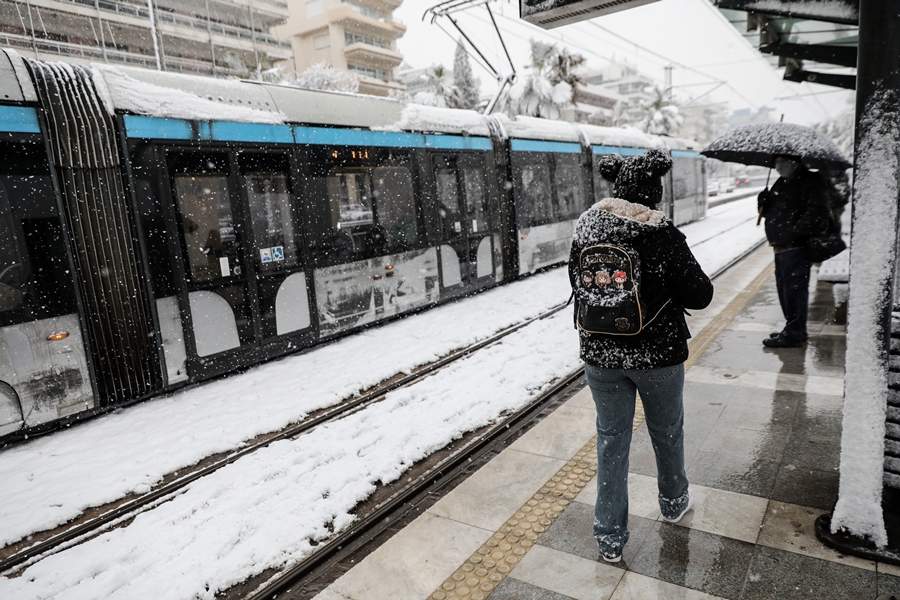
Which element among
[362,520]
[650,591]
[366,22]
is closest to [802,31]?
[650,591]

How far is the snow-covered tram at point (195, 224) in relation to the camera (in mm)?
4777

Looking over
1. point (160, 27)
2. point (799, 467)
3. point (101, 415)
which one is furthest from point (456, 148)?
point (160, 27)

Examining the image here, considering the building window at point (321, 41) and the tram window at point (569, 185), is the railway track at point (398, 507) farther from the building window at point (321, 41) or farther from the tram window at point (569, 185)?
the building window at point (321, 41)

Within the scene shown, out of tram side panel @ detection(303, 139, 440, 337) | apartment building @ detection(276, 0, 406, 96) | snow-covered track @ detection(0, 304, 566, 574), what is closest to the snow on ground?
snow-covered track @ detection(0, 304, 566, 574)

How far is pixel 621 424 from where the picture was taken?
2592 mm

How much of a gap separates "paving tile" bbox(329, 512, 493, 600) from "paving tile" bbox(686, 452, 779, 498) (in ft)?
4.60

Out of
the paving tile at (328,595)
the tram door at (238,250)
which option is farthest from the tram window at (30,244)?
the paving tile at (328,595)

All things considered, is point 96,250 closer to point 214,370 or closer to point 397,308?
point 214,370

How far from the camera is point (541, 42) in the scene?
35.5 m

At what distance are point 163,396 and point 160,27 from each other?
133 ft

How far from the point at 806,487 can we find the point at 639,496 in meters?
0.94

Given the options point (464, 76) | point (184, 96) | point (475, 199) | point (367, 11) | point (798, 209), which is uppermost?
point (367, 11)

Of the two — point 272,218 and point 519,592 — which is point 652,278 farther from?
point 272,218

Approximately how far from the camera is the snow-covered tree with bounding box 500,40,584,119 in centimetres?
2911
